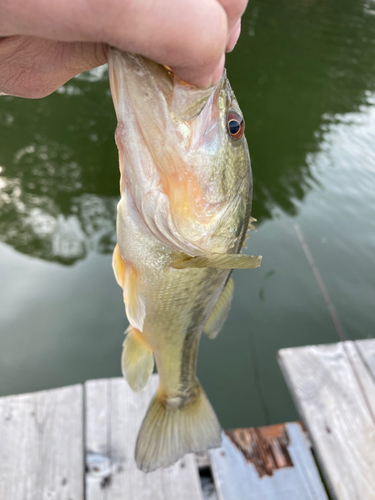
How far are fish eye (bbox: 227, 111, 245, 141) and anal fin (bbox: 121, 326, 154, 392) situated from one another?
983mm

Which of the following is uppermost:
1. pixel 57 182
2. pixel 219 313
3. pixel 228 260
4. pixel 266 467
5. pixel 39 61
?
pixel 57 182

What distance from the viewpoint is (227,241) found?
1.18 m

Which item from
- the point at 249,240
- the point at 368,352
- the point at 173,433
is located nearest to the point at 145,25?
the point at 173,433

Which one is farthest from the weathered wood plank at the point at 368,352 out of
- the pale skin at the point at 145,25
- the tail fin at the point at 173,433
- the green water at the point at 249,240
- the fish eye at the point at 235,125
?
the pale skin at the point at 145,25

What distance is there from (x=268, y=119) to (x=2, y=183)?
193 inches

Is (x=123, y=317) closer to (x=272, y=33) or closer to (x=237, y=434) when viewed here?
(x=237, y=434)

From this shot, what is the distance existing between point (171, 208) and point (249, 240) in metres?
3.27

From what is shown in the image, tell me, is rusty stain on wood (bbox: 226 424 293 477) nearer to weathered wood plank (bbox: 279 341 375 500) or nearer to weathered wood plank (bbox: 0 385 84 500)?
weathered wood plank (bbox: 279 341 375 500)

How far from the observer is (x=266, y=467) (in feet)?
6.22

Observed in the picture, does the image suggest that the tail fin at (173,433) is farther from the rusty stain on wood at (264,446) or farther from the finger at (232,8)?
the finger at (232,8)

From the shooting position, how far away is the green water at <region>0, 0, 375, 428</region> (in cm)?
308

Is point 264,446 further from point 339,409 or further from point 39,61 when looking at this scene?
point 39,61

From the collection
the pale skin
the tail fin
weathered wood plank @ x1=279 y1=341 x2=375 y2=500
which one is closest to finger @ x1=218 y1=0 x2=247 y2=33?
the pale skin

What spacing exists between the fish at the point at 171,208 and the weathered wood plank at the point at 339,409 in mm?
842
